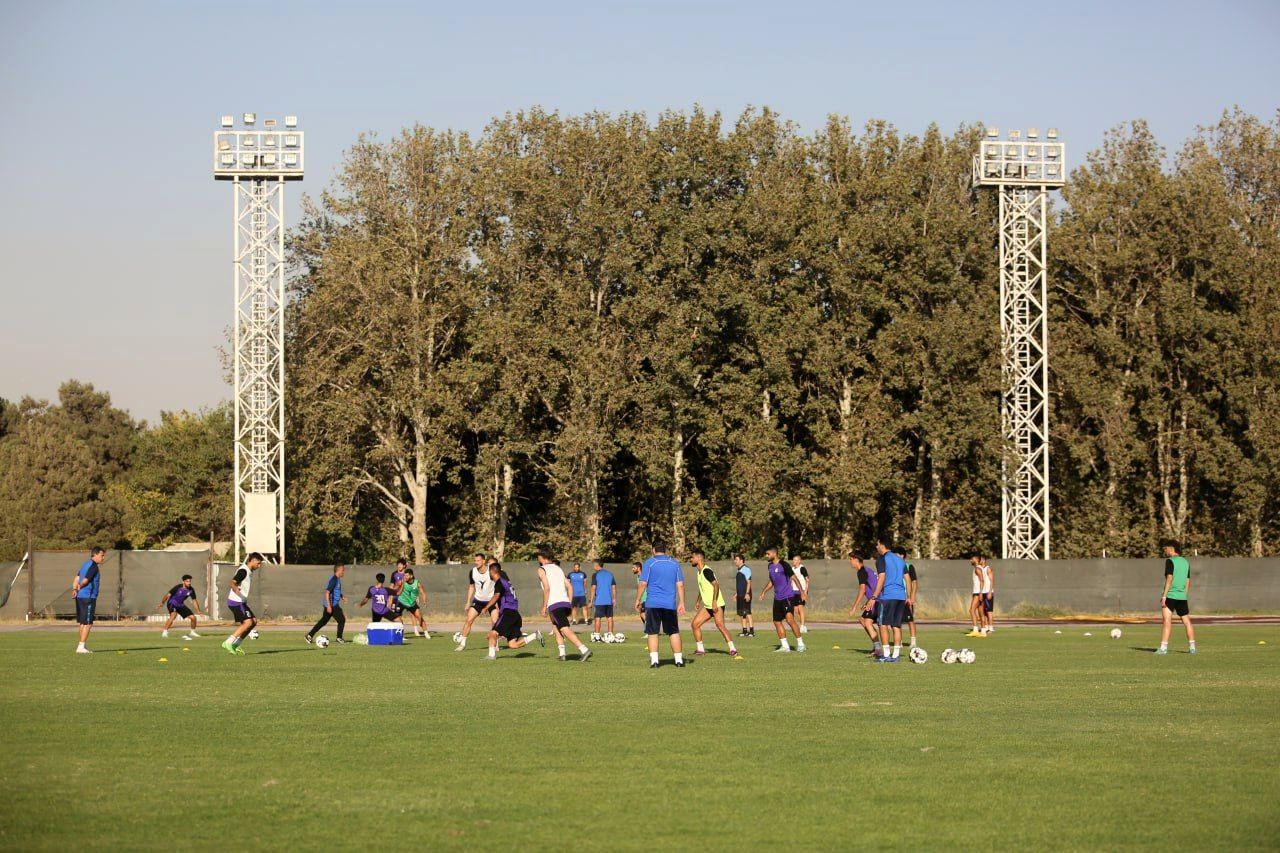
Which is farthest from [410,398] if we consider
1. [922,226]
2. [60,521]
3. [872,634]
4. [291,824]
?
[291,824]

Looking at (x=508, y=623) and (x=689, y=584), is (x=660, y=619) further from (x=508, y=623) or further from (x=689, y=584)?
(x=689, y=584)

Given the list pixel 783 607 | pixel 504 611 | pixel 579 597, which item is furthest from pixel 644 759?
pixel 579 597

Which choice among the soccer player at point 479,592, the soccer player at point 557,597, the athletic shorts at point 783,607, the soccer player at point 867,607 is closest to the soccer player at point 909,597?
the soccer player at point 867,607

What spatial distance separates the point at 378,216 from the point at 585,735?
150 feet

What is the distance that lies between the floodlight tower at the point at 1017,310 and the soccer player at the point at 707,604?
26626mm

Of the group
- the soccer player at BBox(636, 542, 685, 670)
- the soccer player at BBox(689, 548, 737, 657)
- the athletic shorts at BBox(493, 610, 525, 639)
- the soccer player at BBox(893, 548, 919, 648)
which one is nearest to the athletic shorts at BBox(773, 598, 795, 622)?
the soccer player at BBox(689, 548, 737, 657)

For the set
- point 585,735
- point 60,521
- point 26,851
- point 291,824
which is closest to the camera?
point 26,851

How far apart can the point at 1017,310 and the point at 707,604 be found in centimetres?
2999

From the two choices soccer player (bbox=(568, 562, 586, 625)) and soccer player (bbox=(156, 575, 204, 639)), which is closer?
soccer player (bbox=(156, 575, 204, 639))

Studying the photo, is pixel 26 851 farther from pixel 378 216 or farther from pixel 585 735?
pixel 378 216

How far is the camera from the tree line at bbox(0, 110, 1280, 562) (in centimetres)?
5475

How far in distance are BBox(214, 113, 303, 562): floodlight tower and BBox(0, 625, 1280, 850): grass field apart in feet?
90.2

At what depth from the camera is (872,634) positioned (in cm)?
2534

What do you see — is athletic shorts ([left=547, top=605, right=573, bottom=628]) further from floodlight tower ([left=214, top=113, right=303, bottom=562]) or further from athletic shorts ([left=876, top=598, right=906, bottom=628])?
floodlight tower ([left=214, top=113, right=303, bottom=562])
